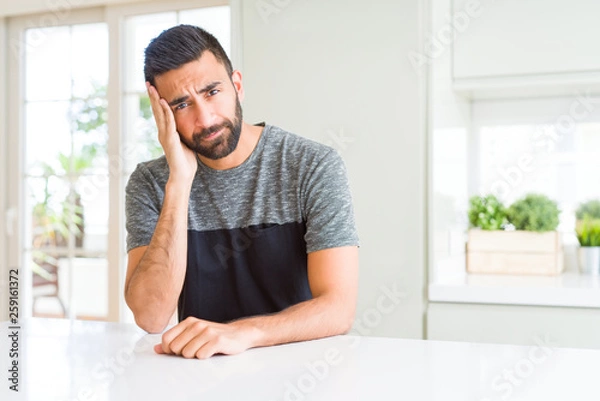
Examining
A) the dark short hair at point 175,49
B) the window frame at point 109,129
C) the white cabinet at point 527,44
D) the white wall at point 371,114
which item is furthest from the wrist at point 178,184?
the window frame at point 109,129

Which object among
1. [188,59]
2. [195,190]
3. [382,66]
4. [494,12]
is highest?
[494,12]

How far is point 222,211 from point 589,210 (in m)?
1.57

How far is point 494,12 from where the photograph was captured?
2.27 m

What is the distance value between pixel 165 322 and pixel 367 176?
3.43ft

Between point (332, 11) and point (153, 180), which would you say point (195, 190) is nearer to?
point (153, 180)

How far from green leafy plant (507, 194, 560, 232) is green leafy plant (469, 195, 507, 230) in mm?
36

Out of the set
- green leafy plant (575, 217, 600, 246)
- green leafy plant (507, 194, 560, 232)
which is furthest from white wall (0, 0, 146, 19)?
green leafy plant (575, 217, 600, 246)

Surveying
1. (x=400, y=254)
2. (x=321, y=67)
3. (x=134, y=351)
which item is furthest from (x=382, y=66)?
(x=134, y=351)

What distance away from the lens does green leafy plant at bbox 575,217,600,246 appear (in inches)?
94.9

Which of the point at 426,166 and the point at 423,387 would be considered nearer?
the point at 423,387

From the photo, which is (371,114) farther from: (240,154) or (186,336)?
(186,336)

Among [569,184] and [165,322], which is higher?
[569,184]

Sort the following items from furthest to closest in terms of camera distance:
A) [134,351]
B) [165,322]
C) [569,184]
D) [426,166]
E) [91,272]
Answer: [91,272]
[569,184]
[426,166]
[165,322]
[134,351]

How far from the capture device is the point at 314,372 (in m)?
0.94
